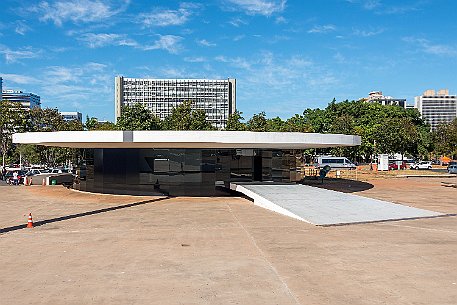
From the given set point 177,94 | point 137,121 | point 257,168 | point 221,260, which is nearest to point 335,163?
point 257,168

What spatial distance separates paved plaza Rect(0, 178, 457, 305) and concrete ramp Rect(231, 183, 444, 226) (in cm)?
79

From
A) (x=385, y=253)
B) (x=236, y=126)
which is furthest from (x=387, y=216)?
(x=236, y=126)

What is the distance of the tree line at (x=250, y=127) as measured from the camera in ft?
201

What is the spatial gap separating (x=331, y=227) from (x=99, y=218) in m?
10.4

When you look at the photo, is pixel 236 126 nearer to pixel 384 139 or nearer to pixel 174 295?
pixel 384 139

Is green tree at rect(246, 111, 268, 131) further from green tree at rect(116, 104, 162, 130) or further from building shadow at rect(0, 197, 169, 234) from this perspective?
building shadow at rect(0, 197, 169, 234)

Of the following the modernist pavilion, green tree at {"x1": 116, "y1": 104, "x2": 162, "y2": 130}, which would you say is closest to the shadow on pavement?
the modernist pavilion

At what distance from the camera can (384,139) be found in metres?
72.0

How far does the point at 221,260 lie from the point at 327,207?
10.5m

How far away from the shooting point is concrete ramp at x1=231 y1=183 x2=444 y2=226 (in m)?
18.5

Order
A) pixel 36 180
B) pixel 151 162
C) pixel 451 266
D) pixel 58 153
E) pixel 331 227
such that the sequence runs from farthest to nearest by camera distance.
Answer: pixel 58 153 → pixel 36 180 → pixel 151 162 → pixel 331 227 → pixel 451 266

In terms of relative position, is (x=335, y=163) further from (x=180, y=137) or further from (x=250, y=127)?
(x=180, y=137)

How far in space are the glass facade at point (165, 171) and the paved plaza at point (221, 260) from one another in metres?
12.0

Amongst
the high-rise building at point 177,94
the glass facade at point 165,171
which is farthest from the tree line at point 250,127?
the high-rise building at point 177,94
